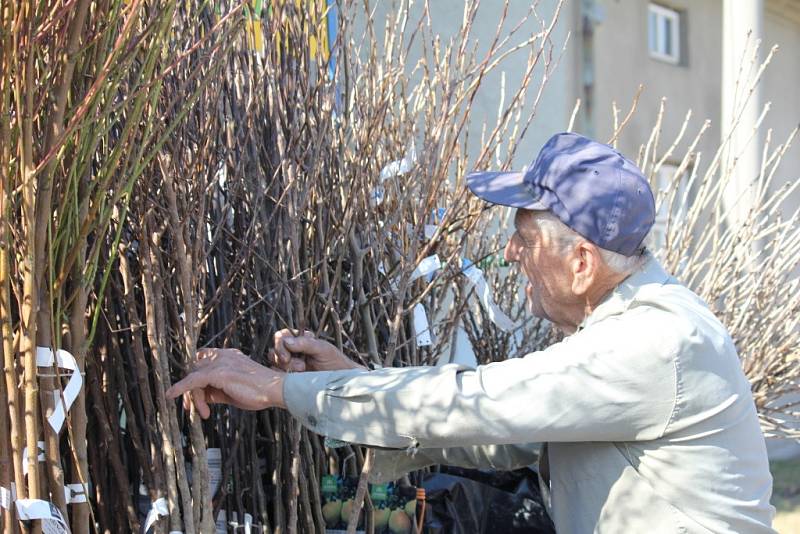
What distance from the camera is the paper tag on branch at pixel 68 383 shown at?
1635mm

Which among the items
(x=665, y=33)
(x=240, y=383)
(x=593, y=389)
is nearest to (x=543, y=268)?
(x=593, y=389)

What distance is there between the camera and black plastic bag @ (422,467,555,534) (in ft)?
8.47

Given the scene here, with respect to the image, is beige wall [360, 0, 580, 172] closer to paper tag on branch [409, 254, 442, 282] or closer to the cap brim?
paper tag on branch [409, 254, 442, 282]

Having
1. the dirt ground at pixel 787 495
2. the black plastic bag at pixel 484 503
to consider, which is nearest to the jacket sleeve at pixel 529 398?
the black plastic bag at pixel 484 503

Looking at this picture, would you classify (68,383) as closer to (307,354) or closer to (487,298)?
(307,354)

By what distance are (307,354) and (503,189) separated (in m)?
0.57

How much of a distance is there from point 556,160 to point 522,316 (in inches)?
83.6

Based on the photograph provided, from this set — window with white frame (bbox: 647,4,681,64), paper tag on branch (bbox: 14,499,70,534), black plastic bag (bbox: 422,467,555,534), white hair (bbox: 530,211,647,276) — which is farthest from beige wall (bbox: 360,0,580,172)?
paper tag on branch (bbox: 14,499,70,534)

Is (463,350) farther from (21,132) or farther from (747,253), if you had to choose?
(21,132)

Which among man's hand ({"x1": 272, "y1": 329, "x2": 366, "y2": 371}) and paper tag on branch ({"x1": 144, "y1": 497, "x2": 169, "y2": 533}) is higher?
man's hand ({"x1": 272, "y1": 329, "x2": 366, "y2": 371})

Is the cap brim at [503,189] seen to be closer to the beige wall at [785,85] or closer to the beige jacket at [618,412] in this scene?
the beige jacket at [618,412]

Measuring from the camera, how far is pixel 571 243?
189cm

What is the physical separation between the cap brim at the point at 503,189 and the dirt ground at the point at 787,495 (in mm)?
5494

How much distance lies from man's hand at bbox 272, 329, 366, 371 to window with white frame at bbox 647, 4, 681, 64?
9.49m
